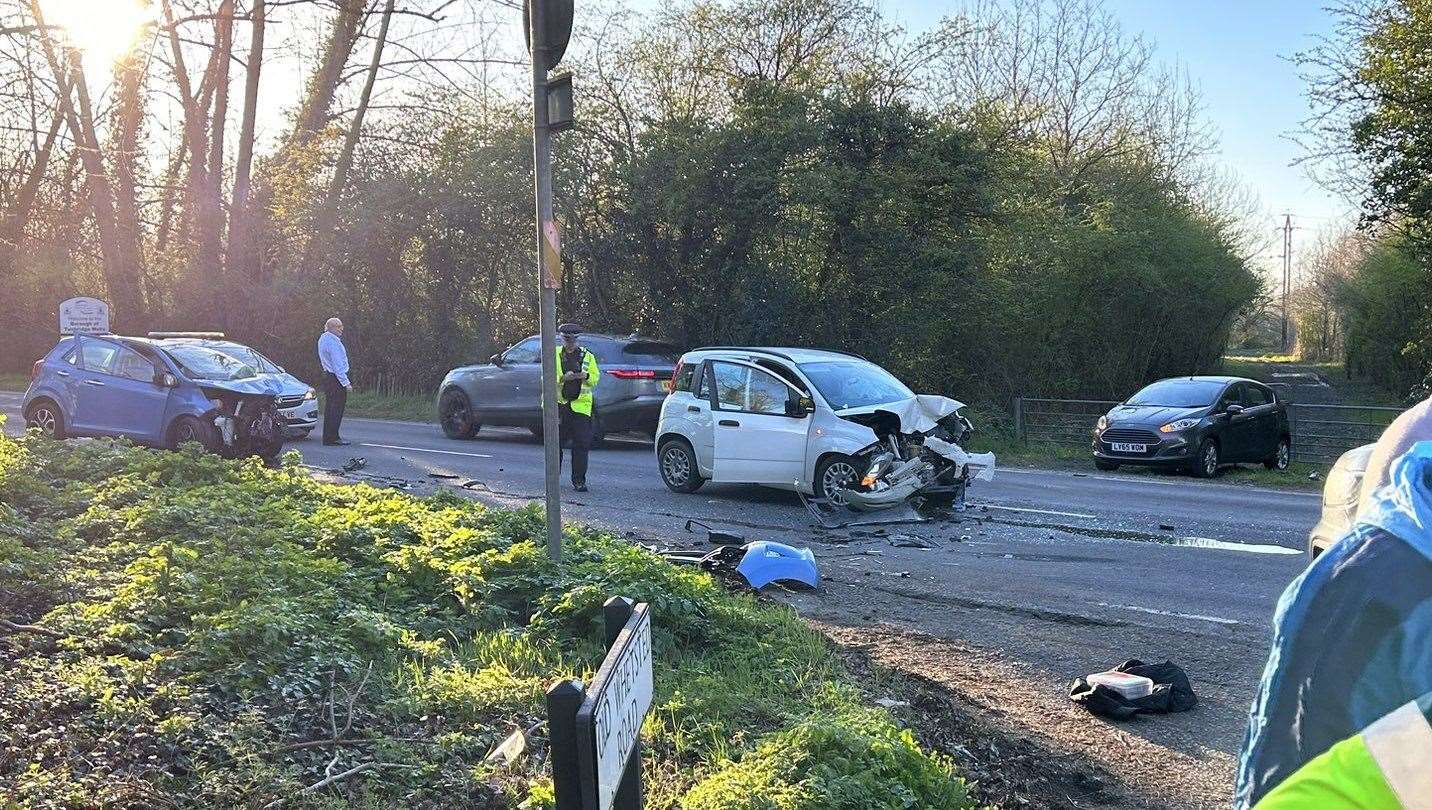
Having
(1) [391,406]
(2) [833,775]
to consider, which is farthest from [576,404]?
(1) [391,406]

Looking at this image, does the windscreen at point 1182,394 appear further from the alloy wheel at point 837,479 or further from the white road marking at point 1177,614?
the white road marking at point 1177,614

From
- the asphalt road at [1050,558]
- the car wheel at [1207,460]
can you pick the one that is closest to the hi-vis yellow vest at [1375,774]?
A: the asphalt road at [1050,558]

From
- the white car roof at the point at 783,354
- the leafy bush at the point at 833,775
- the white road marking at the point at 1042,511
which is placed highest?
the white car roof at the point at 783,354

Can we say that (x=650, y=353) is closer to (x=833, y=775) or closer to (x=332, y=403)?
(x=332, y=403)

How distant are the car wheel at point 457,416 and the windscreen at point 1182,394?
35.2ft

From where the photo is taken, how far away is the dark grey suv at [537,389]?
1892cm

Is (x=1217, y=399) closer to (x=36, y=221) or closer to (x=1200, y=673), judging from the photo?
(x=1200, y=673)

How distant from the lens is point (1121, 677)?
6074mm

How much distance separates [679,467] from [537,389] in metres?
6.28

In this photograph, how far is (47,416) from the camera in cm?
1653

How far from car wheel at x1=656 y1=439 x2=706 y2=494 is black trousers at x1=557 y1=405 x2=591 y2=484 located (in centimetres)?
85

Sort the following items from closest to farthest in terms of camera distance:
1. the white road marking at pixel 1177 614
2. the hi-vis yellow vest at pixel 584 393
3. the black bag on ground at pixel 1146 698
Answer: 1. the black bag on ground at pixel 1146 698
2. the white road marking at pixel 1177 614
3. the hi-vis yellow vest at pixel 584 393

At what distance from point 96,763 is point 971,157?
19.9 meters

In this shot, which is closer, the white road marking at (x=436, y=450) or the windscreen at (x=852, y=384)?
the windscreen at (x=852, y=384)
